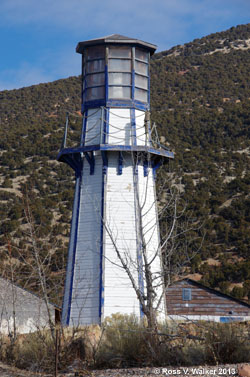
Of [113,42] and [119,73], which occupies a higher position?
[113,42]

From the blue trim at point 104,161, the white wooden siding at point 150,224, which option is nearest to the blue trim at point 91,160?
the blue trim at point 104,161

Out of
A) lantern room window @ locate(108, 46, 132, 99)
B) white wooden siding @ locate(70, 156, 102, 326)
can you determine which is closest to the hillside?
white wooden siding @ locate(70, 156, 102, 326)

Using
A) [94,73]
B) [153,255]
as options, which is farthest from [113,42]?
[153,255]

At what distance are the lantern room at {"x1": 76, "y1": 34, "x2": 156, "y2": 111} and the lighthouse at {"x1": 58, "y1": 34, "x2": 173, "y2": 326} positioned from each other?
0.03 m

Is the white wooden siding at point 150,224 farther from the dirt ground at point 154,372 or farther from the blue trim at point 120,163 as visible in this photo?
the dirt ground at point 154,372

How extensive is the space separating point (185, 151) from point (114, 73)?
143 feet

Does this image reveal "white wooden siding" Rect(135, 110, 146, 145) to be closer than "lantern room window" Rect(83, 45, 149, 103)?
Yes

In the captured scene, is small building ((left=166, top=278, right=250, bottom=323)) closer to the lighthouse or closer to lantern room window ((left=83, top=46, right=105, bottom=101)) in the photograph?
the lighthouse

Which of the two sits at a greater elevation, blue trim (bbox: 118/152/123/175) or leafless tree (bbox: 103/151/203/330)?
blue trim (bbox: 118/152/123/175)

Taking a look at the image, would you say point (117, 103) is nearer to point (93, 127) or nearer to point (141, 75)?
point (93, 127)

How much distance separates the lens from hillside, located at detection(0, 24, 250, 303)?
4591 centimetres

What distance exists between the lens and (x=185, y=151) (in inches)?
2525

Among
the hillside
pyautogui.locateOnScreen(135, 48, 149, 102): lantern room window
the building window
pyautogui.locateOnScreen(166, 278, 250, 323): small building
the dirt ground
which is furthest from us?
the hillside

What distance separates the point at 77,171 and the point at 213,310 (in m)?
12.4
